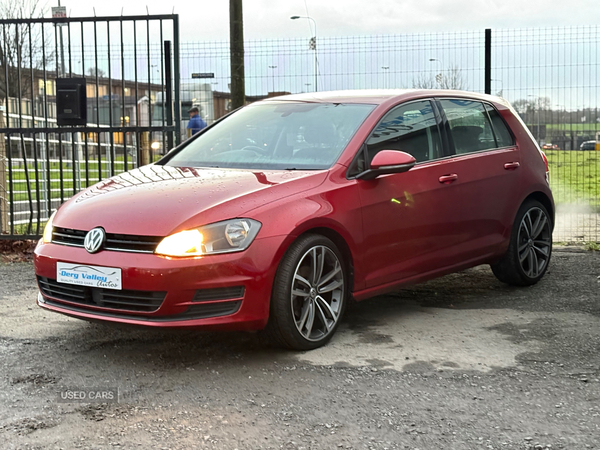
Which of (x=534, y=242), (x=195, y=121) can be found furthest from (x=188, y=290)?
(x=195, y=121)

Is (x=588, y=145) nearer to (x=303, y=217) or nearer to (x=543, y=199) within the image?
(x=543, y=199)

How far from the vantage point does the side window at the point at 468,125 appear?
6.10 metres

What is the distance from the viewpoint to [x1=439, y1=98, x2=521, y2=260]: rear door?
602 centimetres

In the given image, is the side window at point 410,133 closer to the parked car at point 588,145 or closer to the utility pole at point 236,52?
the parked car at point 588,145

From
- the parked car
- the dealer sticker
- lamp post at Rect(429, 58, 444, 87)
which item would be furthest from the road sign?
the dealer sticker

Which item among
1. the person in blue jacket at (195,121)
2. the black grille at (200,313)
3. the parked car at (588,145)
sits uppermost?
the person in blue jacket at (195,121)

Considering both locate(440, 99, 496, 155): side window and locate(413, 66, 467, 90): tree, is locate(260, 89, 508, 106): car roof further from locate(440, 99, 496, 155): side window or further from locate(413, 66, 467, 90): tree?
locate(413, 66, 467, 90): tree

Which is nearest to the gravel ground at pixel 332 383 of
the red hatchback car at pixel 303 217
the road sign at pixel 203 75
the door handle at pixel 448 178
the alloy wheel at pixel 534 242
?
the red hatchback car at pixel 303 217

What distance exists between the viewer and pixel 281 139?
5547 millimetres

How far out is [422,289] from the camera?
681 cm

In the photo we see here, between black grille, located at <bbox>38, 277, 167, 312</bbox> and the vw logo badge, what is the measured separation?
23 centimetres

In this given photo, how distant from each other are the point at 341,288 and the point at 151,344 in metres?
1.22

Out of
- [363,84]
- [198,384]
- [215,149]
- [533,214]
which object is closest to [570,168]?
[363,84]

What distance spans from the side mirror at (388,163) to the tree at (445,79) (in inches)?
176
